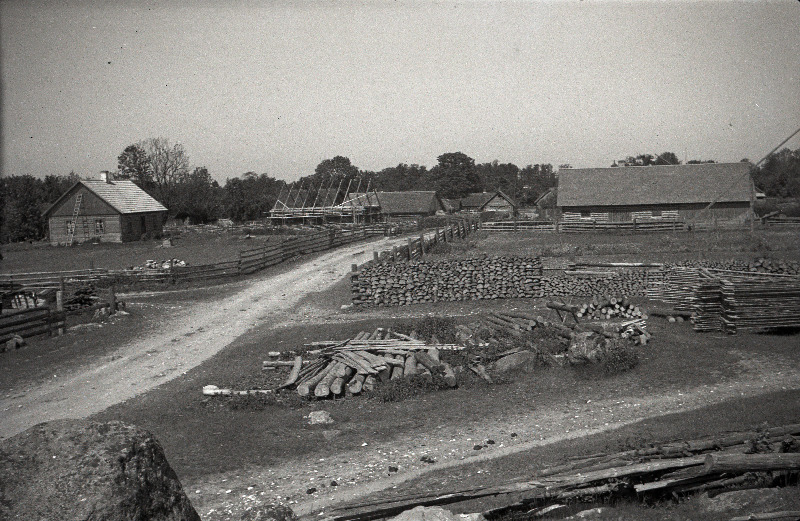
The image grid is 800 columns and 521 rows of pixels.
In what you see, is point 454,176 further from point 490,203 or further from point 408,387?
point 408,387

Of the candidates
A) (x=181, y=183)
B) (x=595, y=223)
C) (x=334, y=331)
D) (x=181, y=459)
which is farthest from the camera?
(x=181, y=183)

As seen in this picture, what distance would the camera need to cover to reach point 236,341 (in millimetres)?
19969

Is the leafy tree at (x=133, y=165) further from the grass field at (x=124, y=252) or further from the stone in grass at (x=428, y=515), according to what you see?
the stone in grass at (x=428, y=515)

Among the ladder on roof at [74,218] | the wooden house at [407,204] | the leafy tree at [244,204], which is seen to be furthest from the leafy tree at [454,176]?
the ladder on roof at [74,218]

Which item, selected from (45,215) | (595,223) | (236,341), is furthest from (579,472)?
(45,215)

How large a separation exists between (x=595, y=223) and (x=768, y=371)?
3555 cm

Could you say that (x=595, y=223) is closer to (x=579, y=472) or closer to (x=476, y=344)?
(x=476, y=344)

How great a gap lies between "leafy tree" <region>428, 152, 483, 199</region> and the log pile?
83170 millimetres

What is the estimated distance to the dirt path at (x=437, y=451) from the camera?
964cm

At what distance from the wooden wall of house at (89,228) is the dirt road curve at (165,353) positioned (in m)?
27.8

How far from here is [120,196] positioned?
2165 inches

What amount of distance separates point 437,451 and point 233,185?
75.2m

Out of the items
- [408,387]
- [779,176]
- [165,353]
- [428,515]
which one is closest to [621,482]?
[428,515]

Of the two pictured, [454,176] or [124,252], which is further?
[454,176]
